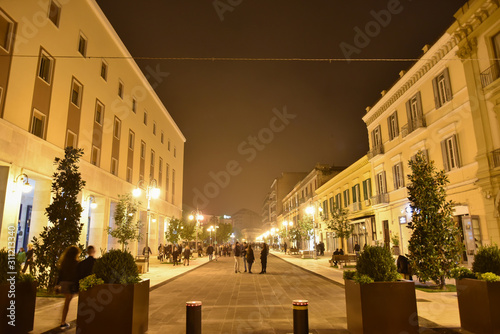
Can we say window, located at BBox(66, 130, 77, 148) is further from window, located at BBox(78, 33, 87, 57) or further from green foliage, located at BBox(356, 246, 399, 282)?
green foliage, located at BBox(356, 246, 399, 282)

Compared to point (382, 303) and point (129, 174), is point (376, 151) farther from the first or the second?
point (382, 303)

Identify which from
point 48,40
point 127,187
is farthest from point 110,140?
→ point 48,40

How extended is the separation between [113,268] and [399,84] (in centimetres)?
2309

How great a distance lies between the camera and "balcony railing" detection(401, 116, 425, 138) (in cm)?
2127

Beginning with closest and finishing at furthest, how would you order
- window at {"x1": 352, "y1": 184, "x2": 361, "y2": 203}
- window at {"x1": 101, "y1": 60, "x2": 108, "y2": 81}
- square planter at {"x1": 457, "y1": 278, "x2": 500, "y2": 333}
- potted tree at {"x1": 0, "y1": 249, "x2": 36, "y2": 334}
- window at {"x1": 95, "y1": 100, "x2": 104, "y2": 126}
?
potted tree at {"x1": 0, "y1": 249, "x2": 36, "y2": 334}
square planter at {"x1": 457, "y1": 278, "x2": 500, "y2": 333}
window at {"x1": 95, "y1": 100, "x2": 104, "y2": 126}
window at {"x1": 101, "y1": 60, "x2": 108, "y2": 81}
window at {"x1": 352, "y1": 184, "x2": 361, "y2": 203}

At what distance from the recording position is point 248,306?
970cm

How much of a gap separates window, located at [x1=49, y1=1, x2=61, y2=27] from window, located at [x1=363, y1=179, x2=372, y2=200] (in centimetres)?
2704

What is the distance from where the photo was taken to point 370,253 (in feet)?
22.7

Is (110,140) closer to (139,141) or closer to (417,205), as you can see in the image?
(139,141)

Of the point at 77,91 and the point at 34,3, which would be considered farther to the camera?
the point at 77,91

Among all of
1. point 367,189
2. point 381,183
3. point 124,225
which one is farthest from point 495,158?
point 124,225

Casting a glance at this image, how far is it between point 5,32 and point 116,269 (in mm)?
16134

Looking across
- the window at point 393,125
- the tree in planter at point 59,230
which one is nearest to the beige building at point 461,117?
the window at point 393,125

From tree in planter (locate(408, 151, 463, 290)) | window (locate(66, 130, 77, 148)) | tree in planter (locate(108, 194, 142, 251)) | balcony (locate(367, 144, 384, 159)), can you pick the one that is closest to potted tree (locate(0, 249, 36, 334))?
tree in planter (locate(408, 151, 463, 290))
